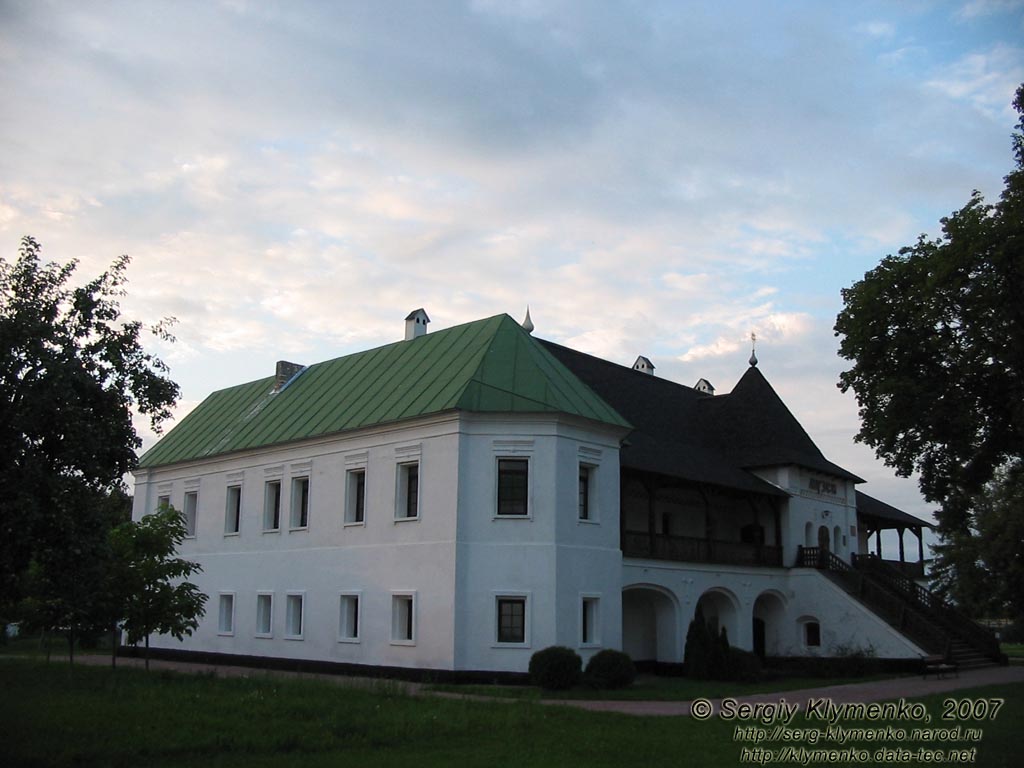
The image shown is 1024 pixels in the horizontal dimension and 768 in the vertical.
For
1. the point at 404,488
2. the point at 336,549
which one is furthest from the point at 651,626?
the point at 336,549

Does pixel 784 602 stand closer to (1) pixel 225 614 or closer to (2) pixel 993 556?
(2) pixel 993 556

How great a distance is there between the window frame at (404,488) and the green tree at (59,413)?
12157mm

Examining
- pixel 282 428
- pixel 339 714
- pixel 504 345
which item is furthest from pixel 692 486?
pixel 339 714

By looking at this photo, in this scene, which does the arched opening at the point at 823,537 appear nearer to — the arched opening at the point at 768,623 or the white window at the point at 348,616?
the arched opening at the point at 768,623

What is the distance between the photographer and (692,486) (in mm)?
31297

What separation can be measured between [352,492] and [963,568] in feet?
126

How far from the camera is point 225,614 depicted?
32.3m

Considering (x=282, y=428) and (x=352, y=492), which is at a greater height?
(x=282, y=428)

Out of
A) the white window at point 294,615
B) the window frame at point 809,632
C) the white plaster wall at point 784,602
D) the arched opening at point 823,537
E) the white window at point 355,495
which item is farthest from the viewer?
the arched opening at point 823,537

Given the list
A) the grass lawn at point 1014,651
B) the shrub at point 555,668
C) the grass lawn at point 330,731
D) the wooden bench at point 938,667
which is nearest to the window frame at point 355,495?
the shrub at point 555,668

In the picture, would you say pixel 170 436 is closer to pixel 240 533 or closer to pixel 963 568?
pixel 240 533

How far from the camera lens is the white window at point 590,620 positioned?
Result: 983 inches

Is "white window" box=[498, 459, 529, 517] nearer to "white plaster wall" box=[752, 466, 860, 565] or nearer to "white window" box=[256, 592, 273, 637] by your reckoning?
"white window" box=[256, 592, 273, 637]

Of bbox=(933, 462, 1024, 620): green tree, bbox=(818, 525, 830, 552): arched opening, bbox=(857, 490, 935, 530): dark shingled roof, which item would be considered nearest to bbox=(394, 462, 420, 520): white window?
bbox=(818, 525, 830, 552): arched opening
